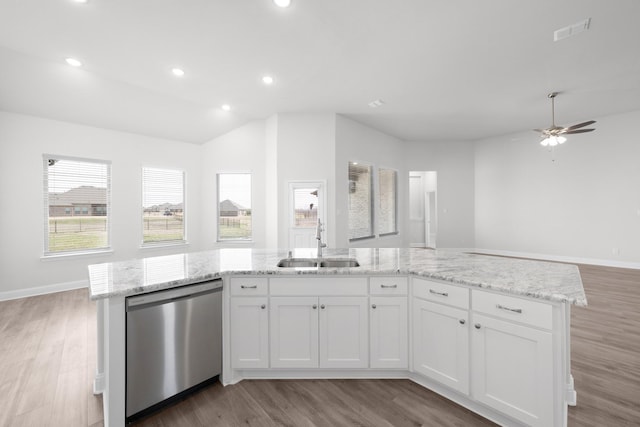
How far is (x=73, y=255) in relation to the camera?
4.95 metres

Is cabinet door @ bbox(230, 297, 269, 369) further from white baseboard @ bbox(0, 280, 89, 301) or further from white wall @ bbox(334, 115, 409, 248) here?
white baseboard @ bbox(0, 280, 89, 301)

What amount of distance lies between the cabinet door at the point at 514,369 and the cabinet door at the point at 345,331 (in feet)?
2.41

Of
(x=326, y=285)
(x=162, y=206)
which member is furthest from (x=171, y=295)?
(x=162, y=206)

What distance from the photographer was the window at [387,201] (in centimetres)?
722

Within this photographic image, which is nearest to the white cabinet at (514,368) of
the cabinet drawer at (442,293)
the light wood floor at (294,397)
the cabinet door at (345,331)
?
the cabinet drawer at (442,293)

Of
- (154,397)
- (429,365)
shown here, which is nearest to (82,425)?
(154,397)

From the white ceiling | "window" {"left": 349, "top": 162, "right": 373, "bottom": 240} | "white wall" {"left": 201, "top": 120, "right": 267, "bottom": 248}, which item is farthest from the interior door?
the white ceiling

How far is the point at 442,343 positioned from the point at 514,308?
55 centimetres

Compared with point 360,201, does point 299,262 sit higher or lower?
lower

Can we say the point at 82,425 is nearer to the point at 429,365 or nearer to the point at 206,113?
the point at 429,365

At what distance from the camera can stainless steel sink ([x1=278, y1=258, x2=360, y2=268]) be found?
2510mm

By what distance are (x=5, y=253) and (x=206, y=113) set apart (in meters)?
3.80

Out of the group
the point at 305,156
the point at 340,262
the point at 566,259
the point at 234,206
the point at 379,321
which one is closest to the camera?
the point at 379,321

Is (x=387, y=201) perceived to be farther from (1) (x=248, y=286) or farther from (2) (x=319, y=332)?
(1) (x=248, y=286)
